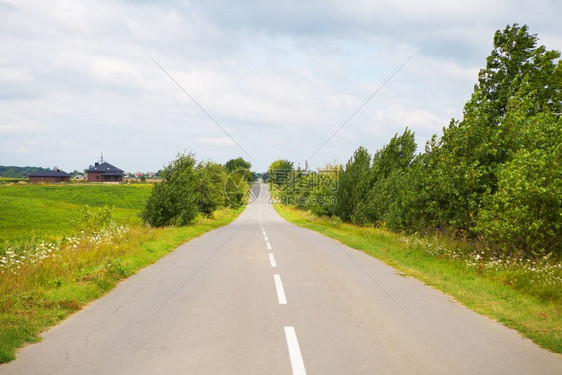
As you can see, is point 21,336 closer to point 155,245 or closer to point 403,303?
point 403,303

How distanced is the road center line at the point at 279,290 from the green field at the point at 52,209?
1185cm

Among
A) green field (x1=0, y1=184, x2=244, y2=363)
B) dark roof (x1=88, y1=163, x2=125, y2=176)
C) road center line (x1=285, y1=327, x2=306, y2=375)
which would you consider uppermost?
dark roof (x1=88, y1=163, x2=125, y2=176)

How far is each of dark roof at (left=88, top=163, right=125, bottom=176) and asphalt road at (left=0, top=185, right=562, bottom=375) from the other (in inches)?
4990

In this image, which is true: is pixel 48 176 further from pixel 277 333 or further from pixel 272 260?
pixel 277 333

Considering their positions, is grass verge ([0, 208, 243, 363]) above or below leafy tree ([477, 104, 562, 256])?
below

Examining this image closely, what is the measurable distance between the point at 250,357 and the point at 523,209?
330 inches

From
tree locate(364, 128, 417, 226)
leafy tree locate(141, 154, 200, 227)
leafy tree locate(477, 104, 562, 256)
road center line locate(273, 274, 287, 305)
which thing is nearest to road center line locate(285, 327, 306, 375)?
road center line locate(273, 274, 287, 305)

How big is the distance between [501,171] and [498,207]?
1060 millimetres

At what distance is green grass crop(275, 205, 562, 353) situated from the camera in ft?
20.3

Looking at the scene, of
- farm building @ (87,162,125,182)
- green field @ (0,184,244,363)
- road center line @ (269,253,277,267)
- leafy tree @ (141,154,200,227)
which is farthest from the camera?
farm building @ (87,162,125,182)

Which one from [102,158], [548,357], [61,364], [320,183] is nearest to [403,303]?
[548,357]

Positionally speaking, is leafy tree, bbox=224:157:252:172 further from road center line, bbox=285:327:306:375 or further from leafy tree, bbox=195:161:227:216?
road center line, bbox=285:327:306:375

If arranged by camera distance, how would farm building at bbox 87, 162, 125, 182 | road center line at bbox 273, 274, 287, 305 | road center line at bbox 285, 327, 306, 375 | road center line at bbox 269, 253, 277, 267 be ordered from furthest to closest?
1. farm building at bbox 87, 162, 125, 182
2. road center line at bbox 269, 253, 277, 267
3. road center line at bbox 273, 274, 287, 305
4. road center line at bbox 285, 327, 306, 375

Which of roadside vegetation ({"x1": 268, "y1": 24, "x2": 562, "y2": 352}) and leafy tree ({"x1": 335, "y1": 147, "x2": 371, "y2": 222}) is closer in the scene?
roadside vegetation ({"x1": 268, "y1": 24, "x2": 562, "y2": 352})
